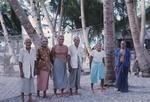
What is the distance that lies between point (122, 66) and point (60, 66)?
93.5 inches

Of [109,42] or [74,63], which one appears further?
[109,42]

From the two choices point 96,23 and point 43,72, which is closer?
point 43,72

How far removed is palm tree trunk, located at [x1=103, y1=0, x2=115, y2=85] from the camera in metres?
15.2

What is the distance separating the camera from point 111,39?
50.2ft

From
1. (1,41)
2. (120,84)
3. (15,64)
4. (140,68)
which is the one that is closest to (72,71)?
(120,84)

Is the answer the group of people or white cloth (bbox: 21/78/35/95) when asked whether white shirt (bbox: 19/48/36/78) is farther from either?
white cloth (bbox: 21/78/35/95)

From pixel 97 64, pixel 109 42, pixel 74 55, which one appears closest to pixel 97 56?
pixel 97 64

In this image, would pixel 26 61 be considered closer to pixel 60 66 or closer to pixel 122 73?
pixel 60 66

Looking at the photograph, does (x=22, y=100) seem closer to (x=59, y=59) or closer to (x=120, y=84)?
(x=59, y=59)

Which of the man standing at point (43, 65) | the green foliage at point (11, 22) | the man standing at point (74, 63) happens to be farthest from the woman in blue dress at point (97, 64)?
the green foliage at point (11, 22)

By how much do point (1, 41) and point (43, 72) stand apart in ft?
46.6

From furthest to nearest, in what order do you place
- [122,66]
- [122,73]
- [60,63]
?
[122,73], [122,66], [60,63]

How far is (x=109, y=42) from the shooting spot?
1526cm

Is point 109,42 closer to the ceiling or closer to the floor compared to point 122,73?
closer to the ceiling
